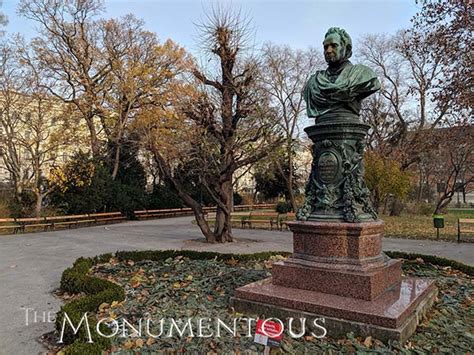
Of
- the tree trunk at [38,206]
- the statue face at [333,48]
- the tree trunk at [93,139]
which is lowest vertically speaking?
the tree trunk at [38,206]

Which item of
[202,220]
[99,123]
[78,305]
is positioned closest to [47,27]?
[99,123]

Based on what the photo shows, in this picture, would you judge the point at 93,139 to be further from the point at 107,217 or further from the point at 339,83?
the point at 339,83

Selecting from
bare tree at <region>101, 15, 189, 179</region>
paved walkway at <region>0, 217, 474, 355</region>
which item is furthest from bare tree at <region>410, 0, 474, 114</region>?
bare tree at <region>101, 15, 189, 179</region>

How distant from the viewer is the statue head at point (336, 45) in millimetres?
5915

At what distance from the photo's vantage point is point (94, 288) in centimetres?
636

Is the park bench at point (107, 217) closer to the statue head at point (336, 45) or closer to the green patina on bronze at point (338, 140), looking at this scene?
the green patina on bronze at point (338, 140)

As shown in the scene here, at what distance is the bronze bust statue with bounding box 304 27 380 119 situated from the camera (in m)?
5.79

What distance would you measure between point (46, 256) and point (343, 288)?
9.42 meters

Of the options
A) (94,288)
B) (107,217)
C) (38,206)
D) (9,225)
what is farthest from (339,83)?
(107,217)

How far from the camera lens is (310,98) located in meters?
6.20

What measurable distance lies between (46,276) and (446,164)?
3948 centimetres

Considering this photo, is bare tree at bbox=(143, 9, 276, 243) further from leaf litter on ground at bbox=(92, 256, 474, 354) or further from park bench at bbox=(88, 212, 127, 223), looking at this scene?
park bench at bbox=(88, 212, 127, 223)

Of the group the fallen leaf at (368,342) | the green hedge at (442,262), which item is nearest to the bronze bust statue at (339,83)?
the fallen leaf at (368,342)

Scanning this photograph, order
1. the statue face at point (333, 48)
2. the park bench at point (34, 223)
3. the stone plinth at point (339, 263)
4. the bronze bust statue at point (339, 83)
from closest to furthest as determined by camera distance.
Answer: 1. the stone plinth at point (339, 263)
2. the bronze bust statue at point (339, 83)
3. the statue face at point (333, 48)
4. the park bench at point (34, 223)
